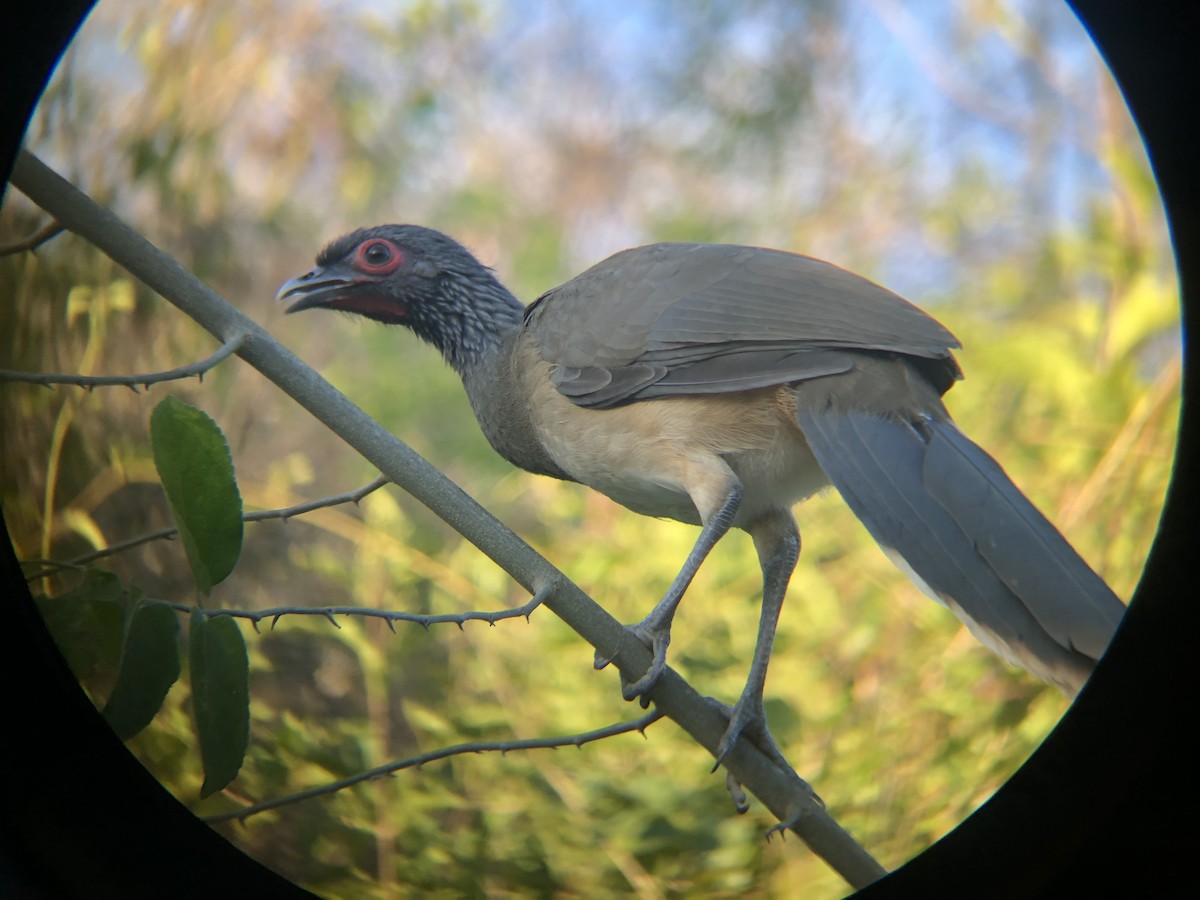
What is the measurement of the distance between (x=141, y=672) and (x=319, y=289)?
3.11 ft

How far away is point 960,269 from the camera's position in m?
2.21

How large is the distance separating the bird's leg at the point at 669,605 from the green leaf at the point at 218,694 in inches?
21.9

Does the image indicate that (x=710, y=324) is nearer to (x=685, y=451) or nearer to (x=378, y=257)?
(x=685, y=451)

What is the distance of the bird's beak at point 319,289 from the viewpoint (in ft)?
7.35

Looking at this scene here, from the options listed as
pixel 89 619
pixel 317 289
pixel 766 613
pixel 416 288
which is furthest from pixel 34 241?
pixel 766 613

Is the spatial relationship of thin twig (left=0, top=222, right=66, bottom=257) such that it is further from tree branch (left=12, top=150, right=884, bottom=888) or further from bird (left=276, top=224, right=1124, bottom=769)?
bird (left=276, top=224, right=1124, bottom=769)

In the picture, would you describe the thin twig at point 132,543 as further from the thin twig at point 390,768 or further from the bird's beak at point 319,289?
the bird's beak at point 319,289

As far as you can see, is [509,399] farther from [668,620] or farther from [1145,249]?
[1145,249]

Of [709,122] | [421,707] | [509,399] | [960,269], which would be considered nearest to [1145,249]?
[960,269]

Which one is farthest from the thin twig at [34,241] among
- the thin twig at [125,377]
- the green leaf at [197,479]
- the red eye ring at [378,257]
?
the red eye ring at [378,257]

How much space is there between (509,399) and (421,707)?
2.33ft

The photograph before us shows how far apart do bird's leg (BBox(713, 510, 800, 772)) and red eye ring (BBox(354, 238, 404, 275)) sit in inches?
37.3

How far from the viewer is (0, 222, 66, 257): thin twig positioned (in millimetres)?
1588

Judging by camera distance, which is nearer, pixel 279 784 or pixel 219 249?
pixel 279 784
